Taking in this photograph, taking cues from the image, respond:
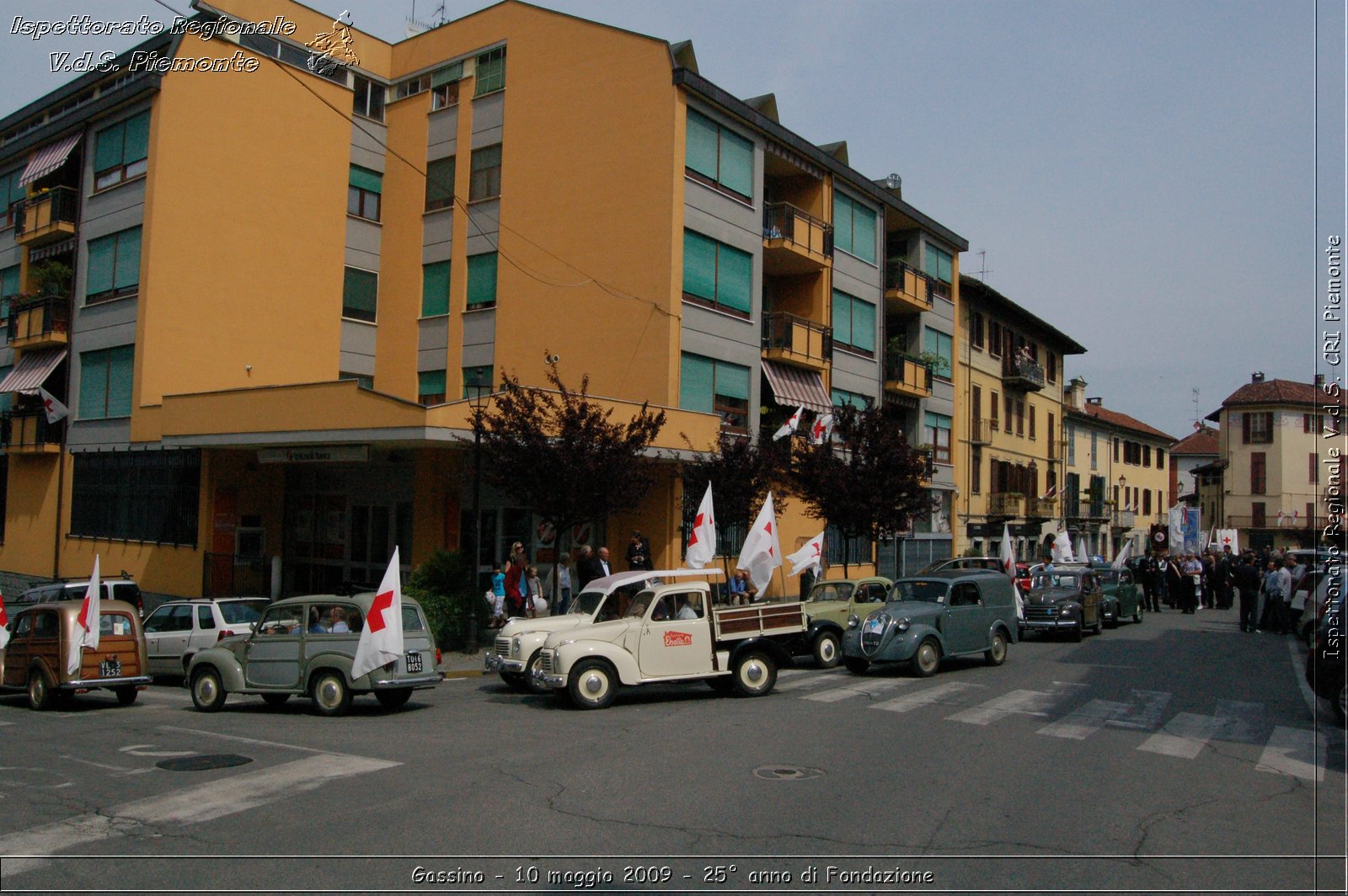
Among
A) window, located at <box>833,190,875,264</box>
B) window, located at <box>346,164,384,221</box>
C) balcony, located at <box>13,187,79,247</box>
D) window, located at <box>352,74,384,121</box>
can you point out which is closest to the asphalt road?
window, located at <box>833,190,875,264</box>

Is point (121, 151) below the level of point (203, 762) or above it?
above

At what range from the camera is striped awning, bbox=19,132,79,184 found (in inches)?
1200

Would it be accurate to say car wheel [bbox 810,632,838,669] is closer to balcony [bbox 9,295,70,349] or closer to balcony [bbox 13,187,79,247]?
balcony [bbox 9,295,70,349]

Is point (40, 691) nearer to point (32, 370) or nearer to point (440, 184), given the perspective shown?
point (440, 184)

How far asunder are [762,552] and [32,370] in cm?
2642

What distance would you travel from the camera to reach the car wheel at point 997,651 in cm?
1784

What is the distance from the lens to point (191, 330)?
1105 inches

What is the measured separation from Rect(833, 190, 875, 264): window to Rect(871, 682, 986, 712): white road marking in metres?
19.3

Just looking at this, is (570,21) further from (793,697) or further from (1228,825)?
(1228,825)

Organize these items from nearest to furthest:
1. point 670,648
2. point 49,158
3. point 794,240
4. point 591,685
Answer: point 591,685 < point 670,648 < point 794,240 < point 49,158

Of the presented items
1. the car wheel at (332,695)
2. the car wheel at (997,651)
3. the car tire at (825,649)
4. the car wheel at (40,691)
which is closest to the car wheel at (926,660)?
the car wheel at (997,651)

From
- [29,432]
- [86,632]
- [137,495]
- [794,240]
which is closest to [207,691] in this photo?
[86,632]

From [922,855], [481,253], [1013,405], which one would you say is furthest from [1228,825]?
[1013,405]

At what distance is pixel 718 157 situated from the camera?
27.0 m
